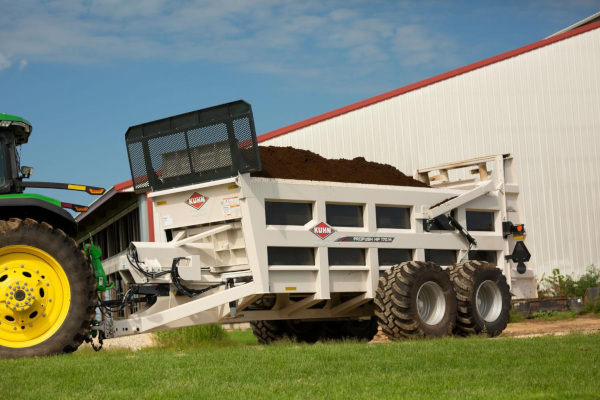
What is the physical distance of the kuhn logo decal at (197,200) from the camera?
10672 mm

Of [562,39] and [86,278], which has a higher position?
[562,39]

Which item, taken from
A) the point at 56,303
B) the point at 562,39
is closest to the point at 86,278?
the point at 56,303

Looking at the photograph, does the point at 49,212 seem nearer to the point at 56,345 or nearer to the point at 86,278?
the point at 86,278

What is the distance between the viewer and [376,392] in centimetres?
624

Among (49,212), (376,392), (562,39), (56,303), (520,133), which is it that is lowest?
(376,392)

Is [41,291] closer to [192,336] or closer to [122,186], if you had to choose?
[192,336]

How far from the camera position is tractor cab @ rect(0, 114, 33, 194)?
8891mm

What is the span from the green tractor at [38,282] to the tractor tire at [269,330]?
188 inches

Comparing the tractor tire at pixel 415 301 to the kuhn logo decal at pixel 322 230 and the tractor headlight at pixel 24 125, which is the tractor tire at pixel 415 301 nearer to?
the kuhn logo decal at pixel 322 230

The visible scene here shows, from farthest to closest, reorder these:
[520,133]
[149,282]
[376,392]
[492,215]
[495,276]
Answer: [520,133] < [492,215] < [495,276] < [149,282] < [376,392]

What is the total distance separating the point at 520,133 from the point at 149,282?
1416 cm

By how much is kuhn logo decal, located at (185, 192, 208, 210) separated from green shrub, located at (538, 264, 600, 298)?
12411 millimetres

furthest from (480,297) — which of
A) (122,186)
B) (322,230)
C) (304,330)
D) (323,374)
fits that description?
(122,186)

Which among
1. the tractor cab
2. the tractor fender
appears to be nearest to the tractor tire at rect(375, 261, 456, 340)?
the tractor fender
